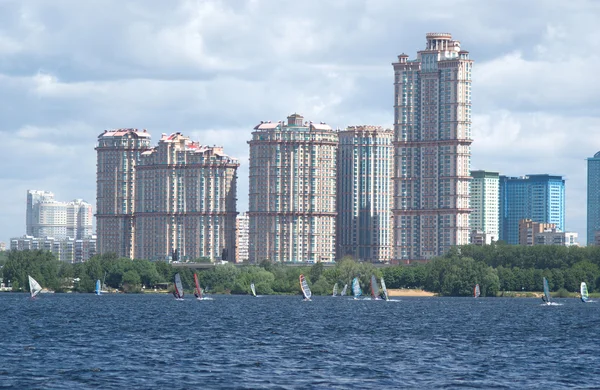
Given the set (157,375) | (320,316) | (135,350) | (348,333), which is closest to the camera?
(157,375)

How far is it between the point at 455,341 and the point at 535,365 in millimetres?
26083

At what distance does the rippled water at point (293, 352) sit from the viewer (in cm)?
9106

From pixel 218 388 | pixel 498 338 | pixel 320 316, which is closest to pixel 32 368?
pixel 218 388

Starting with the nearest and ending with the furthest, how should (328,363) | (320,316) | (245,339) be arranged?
(328,363), (245,339), (320,316)

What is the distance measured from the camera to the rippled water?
299ft

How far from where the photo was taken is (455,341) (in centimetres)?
13050

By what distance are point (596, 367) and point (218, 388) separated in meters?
32.5

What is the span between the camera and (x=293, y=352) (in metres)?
113

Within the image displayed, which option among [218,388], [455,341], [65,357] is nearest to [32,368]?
[65,357]

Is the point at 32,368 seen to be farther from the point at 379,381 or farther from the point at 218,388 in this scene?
the point at 379,381

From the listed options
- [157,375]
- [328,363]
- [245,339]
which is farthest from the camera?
[245,339]

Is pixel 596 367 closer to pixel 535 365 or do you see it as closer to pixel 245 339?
pixel 535 365

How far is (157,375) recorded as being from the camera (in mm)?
93250

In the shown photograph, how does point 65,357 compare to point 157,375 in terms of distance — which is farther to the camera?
point 65,357
